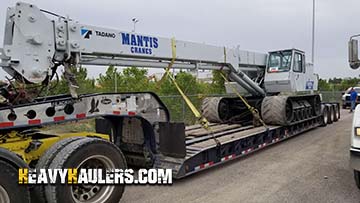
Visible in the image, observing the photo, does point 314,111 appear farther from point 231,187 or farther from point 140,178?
point 140,178

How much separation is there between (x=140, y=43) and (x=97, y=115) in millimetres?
1616

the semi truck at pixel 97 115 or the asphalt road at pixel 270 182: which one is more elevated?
the semi truck at pixel 97 115

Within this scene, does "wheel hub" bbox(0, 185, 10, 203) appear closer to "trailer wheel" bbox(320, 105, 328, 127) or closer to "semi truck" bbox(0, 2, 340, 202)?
"semi truck" bbox(0, 2, 340, 202)

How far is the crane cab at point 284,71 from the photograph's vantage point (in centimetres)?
1008

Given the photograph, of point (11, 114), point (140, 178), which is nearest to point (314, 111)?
point (140, 178)

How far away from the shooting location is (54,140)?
4.39 meters

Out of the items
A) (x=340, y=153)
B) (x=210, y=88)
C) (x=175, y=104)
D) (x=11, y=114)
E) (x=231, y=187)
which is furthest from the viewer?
(x=210, y=88)

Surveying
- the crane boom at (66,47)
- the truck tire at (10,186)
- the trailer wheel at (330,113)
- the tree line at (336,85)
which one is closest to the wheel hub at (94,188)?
the truck tire at (10,186)

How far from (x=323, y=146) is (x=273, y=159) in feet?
7.94

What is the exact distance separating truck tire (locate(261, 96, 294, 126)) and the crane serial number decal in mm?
4537

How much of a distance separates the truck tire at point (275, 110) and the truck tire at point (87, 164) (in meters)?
5.68

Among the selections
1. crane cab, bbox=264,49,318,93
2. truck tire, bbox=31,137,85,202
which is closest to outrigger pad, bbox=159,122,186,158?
truck tire, bbox=31,137,85,202

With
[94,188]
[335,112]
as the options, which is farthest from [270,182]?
[335,112]

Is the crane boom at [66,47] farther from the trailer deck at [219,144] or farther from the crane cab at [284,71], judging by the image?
the crane cab at [284,71]
